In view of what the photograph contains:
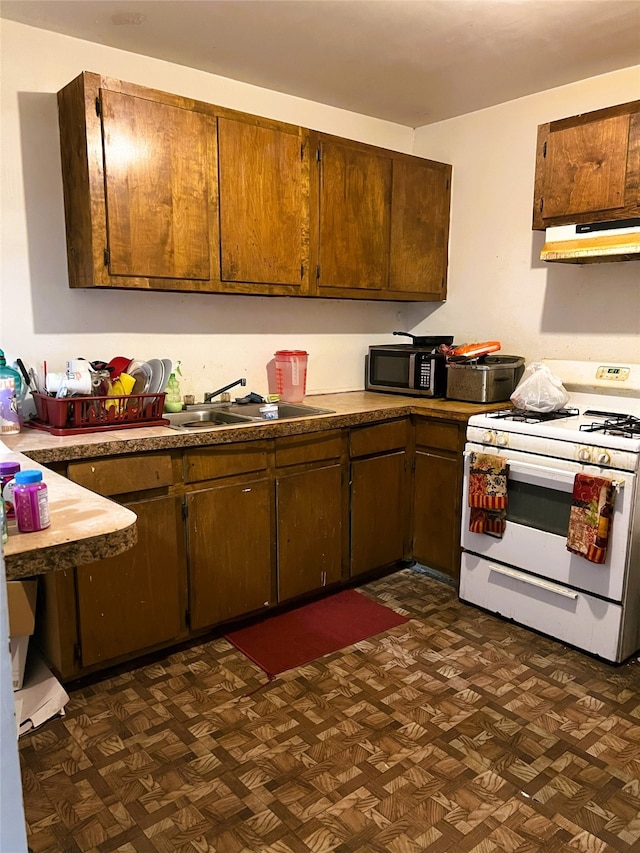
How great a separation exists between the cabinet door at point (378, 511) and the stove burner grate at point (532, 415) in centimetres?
58

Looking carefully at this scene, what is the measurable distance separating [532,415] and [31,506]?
7.46 ft

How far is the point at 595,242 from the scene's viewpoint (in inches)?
103

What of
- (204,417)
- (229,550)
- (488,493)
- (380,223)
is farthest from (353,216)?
(229,550)

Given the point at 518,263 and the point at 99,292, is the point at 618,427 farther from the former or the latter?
the point at 99,292

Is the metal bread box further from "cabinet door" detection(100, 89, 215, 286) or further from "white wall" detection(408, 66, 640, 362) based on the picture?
"cabinet door" detection(100, 89, 215, 286)

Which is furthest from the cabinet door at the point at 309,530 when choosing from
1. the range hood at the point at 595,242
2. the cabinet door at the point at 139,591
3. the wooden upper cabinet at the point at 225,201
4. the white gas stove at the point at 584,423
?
the range hood at the point at 595,242

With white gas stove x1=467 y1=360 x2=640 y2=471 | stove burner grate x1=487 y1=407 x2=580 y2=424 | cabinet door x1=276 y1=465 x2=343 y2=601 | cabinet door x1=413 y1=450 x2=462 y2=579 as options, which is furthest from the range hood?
cabinet door x1=276 y1=465 x2=343 y2=601

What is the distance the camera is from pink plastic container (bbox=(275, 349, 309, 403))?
322cm

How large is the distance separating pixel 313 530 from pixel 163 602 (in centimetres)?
77

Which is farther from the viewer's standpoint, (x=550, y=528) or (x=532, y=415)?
(x=532, y=415)

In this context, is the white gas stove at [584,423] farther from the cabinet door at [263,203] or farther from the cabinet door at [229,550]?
the cabinet door at [263,203]

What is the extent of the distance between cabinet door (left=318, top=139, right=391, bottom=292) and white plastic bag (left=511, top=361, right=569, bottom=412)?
0.98 meters

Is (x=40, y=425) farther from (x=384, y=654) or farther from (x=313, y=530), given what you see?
(x=384, y=654)

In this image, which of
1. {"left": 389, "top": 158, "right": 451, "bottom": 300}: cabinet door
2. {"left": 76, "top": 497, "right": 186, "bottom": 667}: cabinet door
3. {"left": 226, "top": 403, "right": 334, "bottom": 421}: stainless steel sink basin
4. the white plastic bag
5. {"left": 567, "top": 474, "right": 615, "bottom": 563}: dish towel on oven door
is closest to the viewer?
{"left": 76, "top": 497, "right": 186, "bottom": 667}: cabinet door
